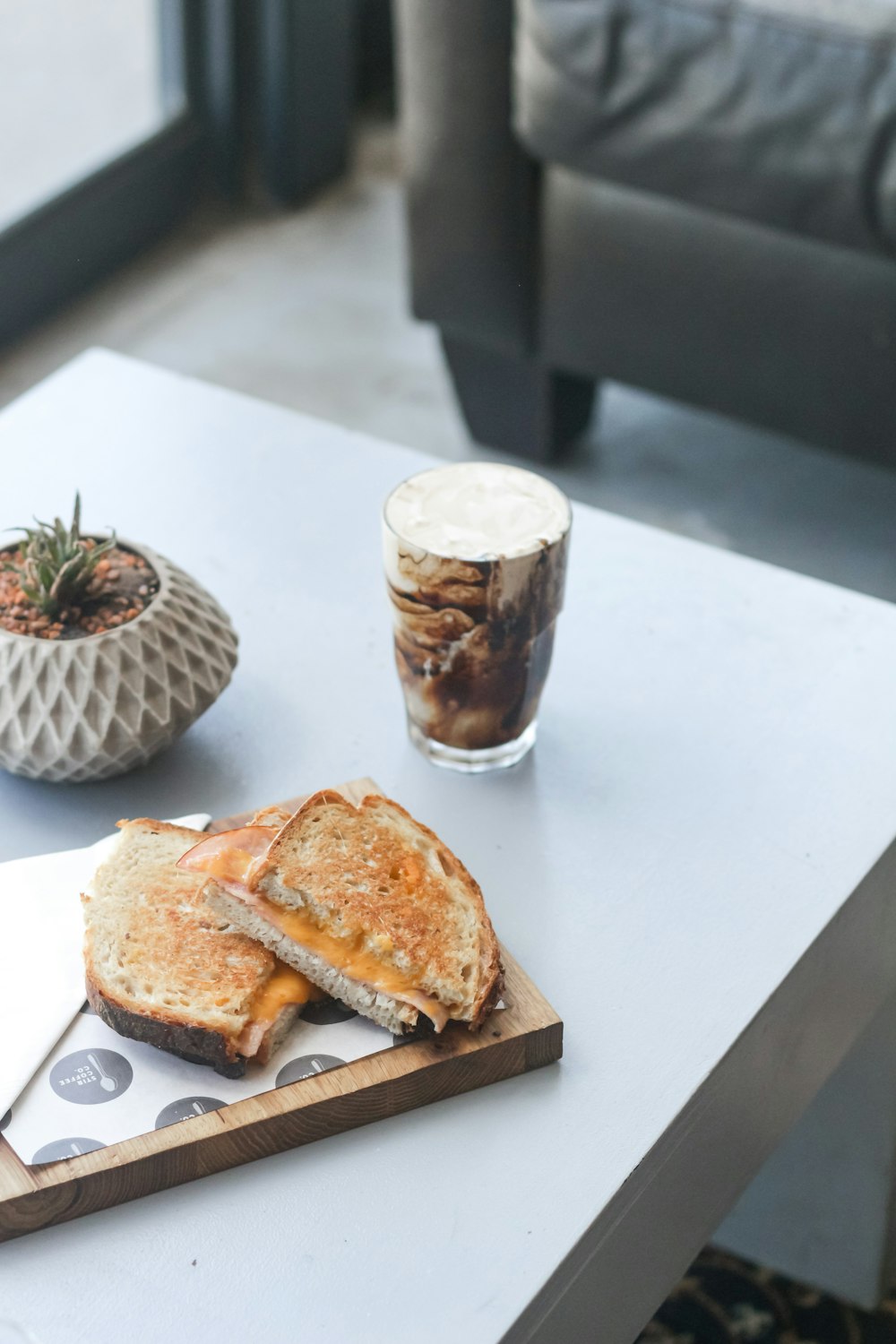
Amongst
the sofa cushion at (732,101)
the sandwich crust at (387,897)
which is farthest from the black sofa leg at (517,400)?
the sandwich crust at (387,897)

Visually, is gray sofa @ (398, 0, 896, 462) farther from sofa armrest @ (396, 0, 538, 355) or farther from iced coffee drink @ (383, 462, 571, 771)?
iced coffee drink @ (383, 462, 571, 771)

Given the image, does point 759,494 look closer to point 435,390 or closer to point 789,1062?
point 435,390

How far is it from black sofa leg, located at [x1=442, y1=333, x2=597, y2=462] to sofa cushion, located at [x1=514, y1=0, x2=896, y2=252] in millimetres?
296

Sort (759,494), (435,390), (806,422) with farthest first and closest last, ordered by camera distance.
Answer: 1. (435,390)
2. (759,494)
3. (806,422)

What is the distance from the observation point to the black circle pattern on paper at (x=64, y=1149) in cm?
54

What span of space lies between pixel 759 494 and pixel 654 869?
112 cm

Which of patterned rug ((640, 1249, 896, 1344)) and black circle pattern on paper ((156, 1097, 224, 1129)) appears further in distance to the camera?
patterned rug ((640, 1249, 896, 1344))

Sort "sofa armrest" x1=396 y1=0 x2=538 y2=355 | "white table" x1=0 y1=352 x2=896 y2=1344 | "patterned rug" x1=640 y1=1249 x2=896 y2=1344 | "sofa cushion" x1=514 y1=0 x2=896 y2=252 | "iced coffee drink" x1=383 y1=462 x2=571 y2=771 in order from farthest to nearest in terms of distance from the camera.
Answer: "sofa armrest" x1=396 y1=0 x2=538 y2=355
"sofa cushion" x1=514 y1=0 x2=896 y2=252
"patterned rug" x1=640 y1=1249 x2=896 y2=1344
"iced coffee drink" x1=383 y1=462 x2=571 y2=771
"white table" x1=0 y1=352 x2=896 y2=1344

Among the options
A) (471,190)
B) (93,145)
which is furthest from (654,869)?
(93,145)

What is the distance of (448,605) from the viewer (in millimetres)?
684

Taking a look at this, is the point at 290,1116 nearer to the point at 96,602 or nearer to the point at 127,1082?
the point at 127,1082

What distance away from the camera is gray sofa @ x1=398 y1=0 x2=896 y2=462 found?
1.35 m

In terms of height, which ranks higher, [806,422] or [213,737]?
[213,737]

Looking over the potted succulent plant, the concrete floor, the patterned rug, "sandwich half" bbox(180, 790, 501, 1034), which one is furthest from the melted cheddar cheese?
the concrete floor
